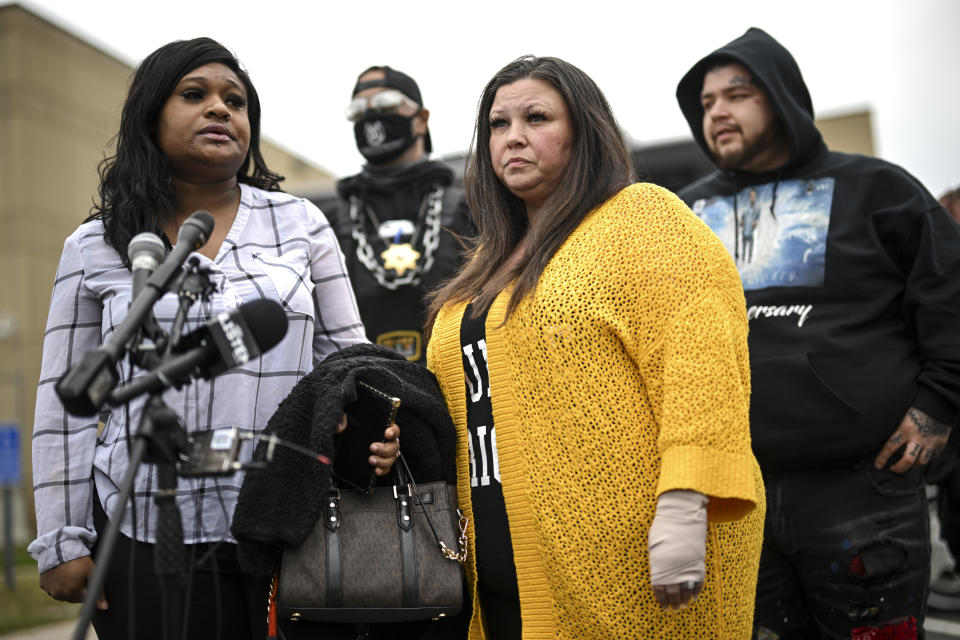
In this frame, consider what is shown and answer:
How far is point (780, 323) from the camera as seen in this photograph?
3270mm

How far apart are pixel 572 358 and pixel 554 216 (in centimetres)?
45

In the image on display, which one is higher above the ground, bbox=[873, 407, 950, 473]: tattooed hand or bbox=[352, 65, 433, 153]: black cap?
bbox=[352, 65, 433, 153]: black cap

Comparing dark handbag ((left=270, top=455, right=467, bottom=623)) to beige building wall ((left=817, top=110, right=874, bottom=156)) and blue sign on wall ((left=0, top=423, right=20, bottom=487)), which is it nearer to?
blue sign on wall ((left=0, top=423, right=20, bottom=487))

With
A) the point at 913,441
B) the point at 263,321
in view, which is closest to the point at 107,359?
the point at 263,321

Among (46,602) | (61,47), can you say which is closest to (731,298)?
(46,602)

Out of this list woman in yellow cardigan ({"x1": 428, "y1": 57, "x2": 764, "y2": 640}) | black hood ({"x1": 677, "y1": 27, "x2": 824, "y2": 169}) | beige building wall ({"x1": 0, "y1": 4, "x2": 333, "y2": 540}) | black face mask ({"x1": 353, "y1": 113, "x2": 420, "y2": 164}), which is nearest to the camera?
woman in yellow cardigan ({"x1": 428, "y1": 57, "x2": 764, "y2": 640})

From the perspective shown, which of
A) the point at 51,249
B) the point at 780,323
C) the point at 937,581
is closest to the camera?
the point at 780,323

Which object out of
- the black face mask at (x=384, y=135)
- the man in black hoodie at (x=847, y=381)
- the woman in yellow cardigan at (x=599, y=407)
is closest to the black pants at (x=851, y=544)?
the man in black hoodie at (x=847, y=381)

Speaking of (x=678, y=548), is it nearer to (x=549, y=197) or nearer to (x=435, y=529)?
(x=435, y=529)

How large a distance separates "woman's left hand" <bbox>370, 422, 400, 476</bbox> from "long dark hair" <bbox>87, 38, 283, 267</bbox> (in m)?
0.93

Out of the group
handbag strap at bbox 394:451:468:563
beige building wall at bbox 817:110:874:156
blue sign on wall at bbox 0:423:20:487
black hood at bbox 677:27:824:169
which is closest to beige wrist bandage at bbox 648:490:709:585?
handbag strap at bbox 394:451:468:563

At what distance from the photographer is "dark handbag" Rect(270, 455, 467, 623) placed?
7.55 ft

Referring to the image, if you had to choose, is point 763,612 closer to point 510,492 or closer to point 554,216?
point 510,492

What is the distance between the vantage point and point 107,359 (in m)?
1.64
